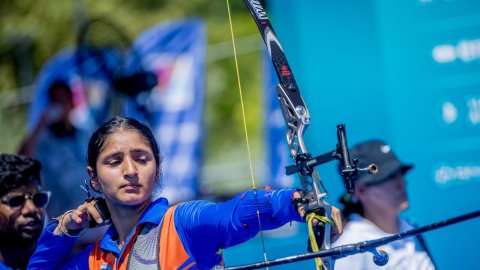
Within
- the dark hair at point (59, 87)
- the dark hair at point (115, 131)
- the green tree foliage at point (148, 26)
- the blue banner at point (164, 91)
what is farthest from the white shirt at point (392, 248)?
the green tree foliage at point (148, 26)

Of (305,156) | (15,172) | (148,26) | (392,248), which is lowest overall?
(392,248)

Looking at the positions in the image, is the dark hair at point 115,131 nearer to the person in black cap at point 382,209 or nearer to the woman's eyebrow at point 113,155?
the woman's eyebrow at point 113,155

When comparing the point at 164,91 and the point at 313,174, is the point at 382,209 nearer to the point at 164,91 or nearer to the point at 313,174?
the point at 313,174

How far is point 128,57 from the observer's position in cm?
837

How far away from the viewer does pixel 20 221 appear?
12.1 feet

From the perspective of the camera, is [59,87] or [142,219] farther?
[59,87]

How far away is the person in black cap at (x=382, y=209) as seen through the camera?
12.2 feet

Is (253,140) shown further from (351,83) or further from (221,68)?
(351,83)

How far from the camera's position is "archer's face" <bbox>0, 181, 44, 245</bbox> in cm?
369

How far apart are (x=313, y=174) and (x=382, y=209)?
1.35 meters

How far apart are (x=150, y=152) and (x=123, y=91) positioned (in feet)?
17.0

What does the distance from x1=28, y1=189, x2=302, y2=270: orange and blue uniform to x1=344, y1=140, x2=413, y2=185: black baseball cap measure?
1.35 metres

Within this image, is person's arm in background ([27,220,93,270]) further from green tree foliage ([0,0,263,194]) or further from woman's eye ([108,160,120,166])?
green tree foliage ([0,0,263,194])

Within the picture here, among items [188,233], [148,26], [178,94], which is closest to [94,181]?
[188,233]
